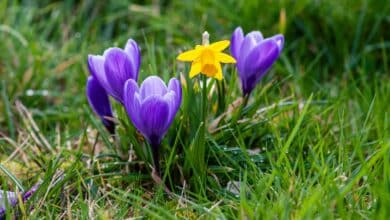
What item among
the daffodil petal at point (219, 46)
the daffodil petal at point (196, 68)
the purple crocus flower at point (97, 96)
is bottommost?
the purple crocus flower at point (97, 96)

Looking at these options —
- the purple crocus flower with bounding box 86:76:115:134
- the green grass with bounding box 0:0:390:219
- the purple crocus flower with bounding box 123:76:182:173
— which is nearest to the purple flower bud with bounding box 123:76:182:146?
the purple crocus flower with bounding box 123:76:182:173

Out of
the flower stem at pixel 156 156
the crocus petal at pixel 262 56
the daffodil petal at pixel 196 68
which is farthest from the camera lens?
the crocus petal at pixel 262 56

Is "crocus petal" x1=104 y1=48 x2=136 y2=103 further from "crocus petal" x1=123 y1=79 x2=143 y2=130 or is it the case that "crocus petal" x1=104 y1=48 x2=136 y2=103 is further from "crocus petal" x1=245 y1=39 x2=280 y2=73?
"crocus petal" x1=245 y1=39 x2=280 y2=73

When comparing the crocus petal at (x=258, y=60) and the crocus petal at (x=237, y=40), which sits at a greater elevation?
the crocus petal at (x=237, y=40)

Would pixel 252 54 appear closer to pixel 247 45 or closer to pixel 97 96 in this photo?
pixel 247 45

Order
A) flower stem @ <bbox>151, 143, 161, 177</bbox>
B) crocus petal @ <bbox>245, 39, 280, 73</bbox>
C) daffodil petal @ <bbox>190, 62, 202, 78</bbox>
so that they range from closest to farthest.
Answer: daffodil petal @ <bbox>190, 62, 202, 78</bbox>
flower stem @ <bbox>151, 143, 161, 177</bbox>
crocus petal @ <bbox>245, 39, 280, 73</bbox>

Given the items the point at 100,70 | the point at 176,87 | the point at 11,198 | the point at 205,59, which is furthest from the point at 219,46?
the point at 11,198

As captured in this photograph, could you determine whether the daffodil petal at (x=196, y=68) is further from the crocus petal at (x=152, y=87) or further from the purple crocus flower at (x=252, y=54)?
the purple crocus flower at (x=252, y=54)

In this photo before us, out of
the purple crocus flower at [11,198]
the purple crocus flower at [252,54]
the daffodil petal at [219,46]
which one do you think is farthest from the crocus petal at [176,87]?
the purple crocus flower at [11,198]

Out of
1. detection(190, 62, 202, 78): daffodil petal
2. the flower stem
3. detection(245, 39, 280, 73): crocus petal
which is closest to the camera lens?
detection(190, 62, 202, 78): daffodil petal
